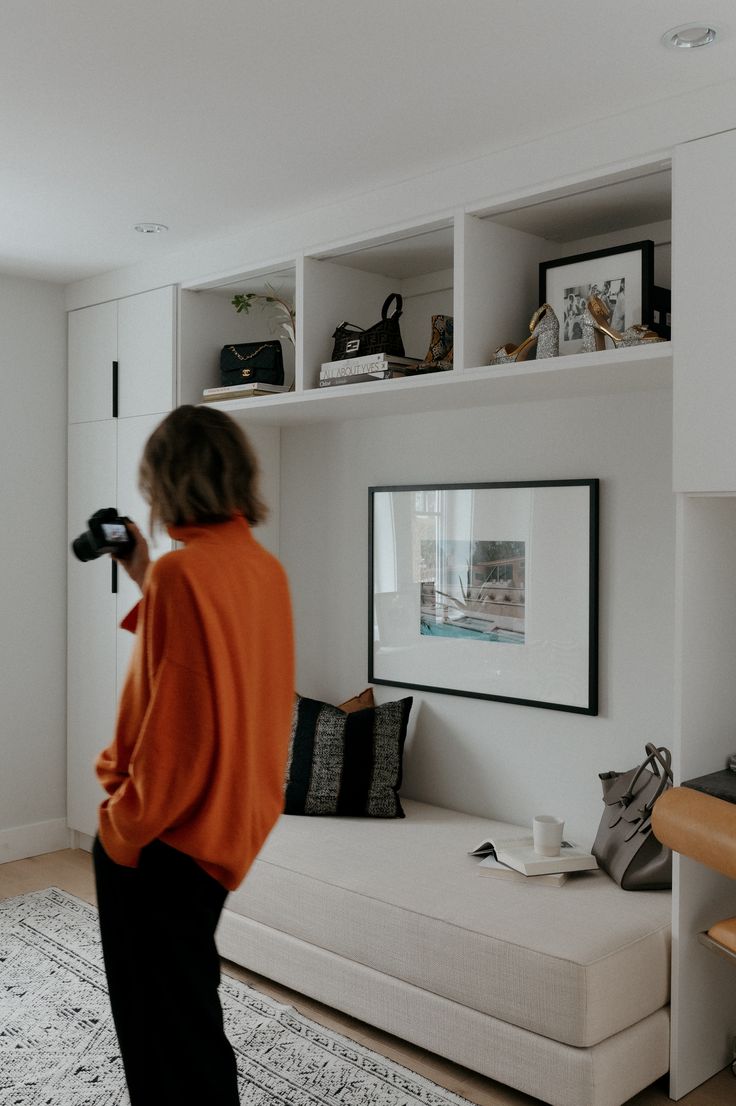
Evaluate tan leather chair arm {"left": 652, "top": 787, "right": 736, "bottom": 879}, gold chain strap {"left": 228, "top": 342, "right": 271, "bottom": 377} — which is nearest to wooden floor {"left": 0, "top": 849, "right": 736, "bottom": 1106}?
tan leather chair arm {"left": 652, "top": 787, "right": 736, "bottom": 879}

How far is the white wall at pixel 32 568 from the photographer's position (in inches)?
171

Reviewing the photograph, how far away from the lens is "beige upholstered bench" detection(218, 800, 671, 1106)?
Result: 7.75ft

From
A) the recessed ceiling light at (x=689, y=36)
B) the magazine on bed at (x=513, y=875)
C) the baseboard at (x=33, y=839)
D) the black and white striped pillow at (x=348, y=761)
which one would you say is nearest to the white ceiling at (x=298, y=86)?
the recessed ceiling light at (x=689, y=36)

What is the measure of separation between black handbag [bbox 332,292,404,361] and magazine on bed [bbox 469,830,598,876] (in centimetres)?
155

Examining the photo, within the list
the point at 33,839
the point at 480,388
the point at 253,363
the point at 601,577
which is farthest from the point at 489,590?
the point at 33,839

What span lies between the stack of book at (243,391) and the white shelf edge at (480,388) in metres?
0.04

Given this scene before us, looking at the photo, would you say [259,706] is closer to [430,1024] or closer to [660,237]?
[430,1024]

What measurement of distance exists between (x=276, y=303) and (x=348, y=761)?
171 cm

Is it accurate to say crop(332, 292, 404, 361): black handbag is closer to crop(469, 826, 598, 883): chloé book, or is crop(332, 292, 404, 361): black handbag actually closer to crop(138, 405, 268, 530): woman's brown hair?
crop(138, 405, 268, 530): woman's brown hair

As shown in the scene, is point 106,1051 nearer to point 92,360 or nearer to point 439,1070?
point 439,1070

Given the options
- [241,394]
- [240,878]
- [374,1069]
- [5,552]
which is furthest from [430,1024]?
[5,552]

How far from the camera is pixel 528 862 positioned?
2830mm

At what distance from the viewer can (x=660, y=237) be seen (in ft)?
9.84

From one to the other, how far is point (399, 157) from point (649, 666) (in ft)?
5.41
